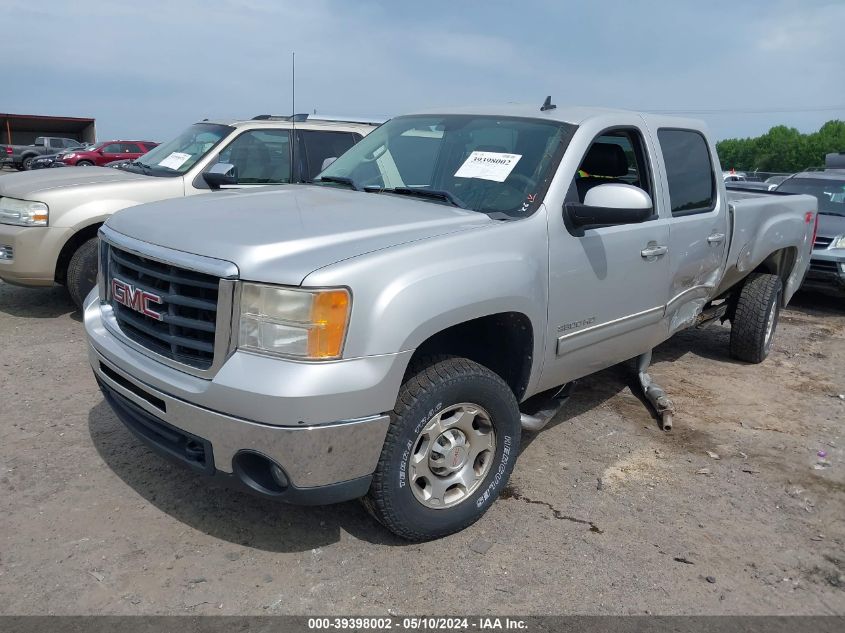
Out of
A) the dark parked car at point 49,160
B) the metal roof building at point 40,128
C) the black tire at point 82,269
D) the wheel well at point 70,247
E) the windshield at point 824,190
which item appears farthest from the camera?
the metal roof building at point 40,128

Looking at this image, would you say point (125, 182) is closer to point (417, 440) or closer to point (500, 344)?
point (500, 344)

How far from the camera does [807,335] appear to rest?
7133 mm

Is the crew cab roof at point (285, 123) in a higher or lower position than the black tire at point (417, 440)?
higher

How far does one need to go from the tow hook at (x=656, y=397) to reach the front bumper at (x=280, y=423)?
2.50 m

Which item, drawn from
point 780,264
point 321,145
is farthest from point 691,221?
point 321,145

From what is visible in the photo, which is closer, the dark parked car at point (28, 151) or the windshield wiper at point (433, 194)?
the windshield wiper at point (433, 194)

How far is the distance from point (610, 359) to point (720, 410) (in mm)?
1390

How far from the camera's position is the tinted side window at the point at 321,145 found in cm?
693

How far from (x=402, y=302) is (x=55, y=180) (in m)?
4.89

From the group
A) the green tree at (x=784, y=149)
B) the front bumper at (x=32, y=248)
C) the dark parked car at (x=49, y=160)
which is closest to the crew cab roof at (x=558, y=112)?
the front bumper at (x=32, y=248)

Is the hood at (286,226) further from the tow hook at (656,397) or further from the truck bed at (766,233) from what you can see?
the truck bed at (766,233)

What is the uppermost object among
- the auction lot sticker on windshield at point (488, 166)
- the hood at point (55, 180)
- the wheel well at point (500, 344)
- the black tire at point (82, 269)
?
the auction lot sticker on windshield at point (488, 166)

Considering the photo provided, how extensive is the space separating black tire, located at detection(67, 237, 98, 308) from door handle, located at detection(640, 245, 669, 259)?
4463 mm

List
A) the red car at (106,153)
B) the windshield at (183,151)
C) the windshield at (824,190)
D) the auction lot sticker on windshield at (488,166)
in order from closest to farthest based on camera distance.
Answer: the auction lot sticker on windshield at (488,166) → the windshield at (183,151) → the windshield at (824,190) → the red car at (106,153)
